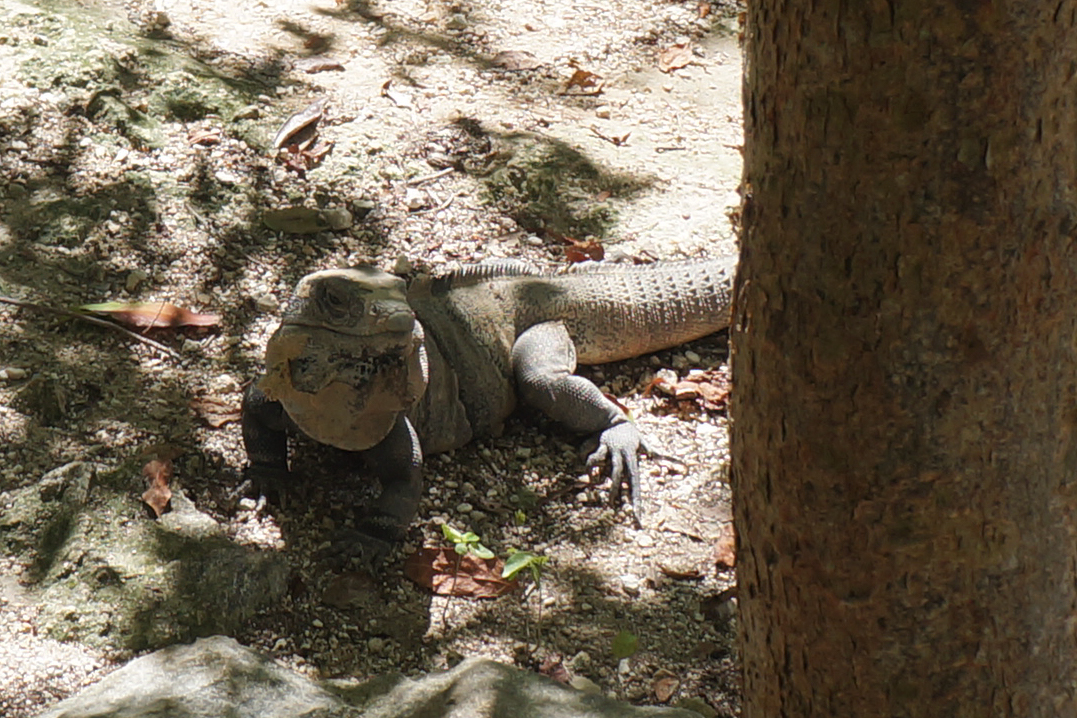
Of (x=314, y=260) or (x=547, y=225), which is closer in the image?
(x=314, y=260)

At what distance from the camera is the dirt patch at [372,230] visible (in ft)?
13.1

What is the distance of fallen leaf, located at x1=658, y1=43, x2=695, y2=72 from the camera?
735cm

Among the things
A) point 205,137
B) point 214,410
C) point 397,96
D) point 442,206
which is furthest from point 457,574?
point 397,96

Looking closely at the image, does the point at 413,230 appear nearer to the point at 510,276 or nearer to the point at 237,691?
the point at 510,276

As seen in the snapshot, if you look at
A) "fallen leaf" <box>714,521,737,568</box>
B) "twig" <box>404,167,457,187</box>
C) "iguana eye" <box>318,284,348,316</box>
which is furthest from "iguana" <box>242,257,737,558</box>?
"twig" <box>404,167,457,187</box>

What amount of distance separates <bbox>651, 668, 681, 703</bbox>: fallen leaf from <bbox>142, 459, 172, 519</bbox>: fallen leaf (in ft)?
5.40

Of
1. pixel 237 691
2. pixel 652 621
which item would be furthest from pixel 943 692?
pixel 652 621

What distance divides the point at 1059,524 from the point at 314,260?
4.03 m

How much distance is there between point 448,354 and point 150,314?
3.82 ft

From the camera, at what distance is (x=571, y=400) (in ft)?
16.1

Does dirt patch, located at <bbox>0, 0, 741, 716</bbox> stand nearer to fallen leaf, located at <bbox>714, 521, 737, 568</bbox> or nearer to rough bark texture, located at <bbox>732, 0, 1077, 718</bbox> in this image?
fallen leaf, located at <bbox>714, 521, 737, 568</bbox>

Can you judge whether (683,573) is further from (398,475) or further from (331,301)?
(331,301)

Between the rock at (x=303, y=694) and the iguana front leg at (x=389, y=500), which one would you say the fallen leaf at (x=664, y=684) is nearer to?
the rock at (x=303, y=694)

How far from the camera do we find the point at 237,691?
2.90m
